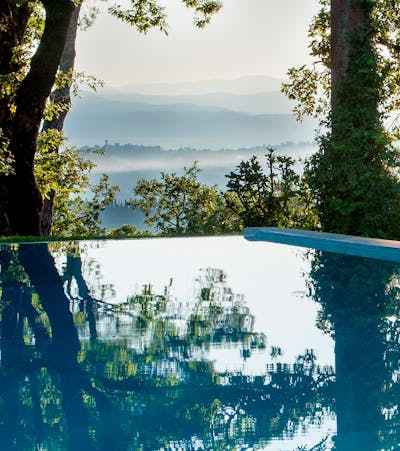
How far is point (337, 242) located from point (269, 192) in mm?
4307

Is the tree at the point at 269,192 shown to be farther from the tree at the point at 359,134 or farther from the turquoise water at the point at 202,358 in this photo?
the turquoise water at the point at 202,358

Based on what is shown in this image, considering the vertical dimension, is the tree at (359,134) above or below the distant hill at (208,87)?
below

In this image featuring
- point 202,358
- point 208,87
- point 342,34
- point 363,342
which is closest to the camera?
point 202,358

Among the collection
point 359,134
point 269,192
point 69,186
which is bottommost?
point 269,192

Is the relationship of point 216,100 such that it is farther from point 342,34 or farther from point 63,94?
point 342,34

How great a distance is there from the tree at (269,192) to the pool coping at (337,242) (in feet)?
5.74

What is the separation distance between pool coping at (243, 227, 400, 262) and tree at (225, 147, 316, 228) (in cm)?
175

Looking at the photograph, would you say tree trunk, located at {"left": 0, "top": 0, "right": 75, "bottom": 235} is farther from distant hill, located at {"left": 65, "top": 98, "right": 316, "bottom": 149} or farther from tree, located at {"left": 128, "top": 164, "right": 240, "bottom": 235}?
distant hill, located at {"left": 65, "top": 98, "right": 316, "bottom": 149}

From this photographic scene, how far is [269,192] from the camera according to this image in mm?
12195

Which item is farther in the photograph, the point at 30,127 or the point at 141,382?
the point at 30,127

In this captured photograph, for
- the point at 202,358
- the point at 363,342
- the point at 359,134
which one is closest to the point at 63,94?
the point at 359,134

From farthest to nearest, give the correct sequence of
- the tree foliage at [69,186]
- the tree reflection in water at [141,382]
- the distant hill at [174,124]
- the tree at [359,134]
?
the distant hill at [174,124] → the tree foliage at [69,186] → the tree at [359,134] → the tree reflection in water at [141,382]

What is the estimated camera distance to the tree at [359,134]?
10.2 meters

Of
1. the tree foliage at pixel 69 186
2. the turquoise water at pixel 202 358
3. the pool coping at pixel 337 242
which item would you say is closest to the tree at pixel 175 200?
the tree foliage at pixel 69 186
